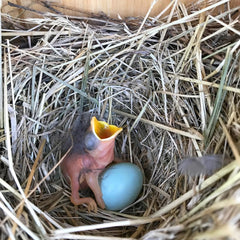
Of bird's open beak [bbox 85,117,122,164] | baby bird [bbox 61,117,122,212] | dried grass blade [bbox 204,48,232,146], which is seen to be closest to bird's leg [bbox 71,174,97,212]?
baby bird [bbox 61,117,122,212]

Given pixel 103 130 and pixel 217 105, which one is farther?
pixel 103 130

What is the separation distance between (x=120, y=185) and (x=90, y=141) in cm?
19

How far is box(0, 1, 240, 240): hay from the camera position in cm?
110

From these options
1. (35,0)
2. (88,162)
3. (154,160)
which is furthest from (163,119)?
(35,0)

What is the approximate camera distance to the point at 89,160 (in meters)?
1.22

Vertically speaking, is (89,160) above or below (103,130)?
below

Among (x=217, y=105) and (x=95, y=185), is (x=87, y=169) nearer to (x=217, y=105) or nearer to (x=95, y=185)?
(x=95, y=185)

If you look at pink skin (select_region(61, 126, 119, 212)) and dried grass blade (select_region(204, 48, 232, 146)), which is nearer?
dried grass blade (select_region(204, 48, 232, 146))

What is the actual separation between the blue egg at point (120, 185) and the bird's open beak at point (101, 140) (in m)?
0.05

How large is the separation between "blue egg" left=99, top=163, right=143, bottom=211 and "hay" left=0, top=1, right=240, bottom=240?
4 cm

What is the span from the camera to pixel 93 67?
126cm

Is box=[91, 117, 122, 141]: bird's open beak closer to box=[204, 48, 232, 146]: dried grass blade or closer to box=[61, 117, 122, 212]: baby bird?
box=[61, 117, 122, 212]: baby bird

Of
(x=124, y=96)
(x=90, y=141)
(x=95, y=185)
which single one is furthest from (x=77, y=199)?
(x=124, y=96)

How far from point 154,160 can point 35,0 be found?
0.77m
